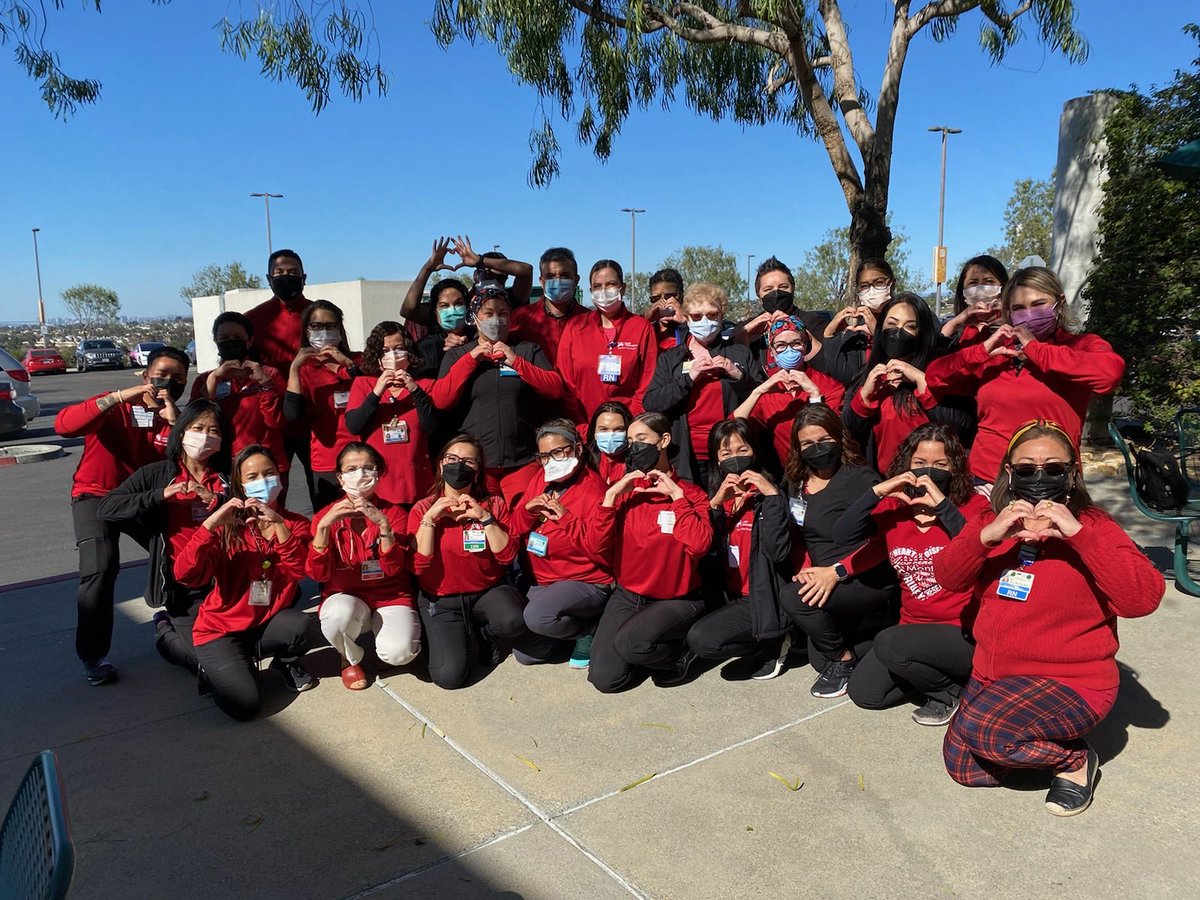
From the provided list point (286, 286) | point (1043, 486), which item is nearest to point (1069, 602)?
point (1043, 486)

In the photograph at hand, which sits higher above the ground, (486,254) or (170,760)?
(486,254)

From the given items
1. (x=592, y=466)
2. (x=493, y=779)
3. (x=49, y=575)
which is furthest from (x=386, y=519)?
(x=49, y=575)

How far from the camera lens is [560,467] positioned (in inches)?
176

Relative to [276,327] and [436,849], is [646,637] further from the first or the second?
[276,327]

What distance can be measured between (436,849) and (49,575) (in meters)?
5.06

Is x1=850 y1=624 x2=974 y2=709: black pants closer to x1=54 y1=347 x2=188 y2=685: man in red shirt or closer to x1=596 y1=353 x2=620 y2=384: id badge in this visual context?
x1=596 y1=353 x2=620 y2=384: id badge

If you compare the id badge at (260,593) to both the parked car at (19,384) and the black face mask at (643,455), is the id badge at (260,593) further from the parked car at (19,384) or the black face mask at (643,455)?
the parked car at (19,384)

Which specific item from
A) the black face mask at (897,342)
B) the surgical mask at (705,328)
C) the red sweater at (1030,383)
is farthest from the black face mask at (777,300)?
the red sweater at (1030,383)

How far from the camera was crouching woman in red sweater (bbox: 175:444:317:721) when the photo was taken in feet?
13.3

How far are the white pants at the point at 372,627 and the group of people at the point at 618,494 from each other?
0.01m

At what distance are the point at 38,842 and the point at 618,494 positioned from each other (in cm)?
288

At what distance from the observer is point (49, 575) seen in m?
6.48

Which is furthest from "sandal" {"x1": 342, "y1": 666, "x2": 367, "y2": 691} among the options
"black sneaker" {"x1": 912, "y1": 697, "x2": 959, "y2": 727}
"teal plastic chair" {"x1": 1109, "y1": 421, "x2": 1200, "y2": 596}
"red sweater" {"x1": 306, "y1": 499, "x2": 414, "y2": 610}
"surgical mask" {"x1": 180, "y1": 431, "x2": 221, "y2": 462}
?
"teal plastic chair" {"x1": 1109, "y1": 421, "x2": 1200, "y2": 596}

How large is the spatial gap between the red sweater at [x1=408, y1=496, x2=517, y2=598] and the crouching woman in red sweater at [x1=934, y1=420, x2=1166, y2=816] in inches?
88.8
